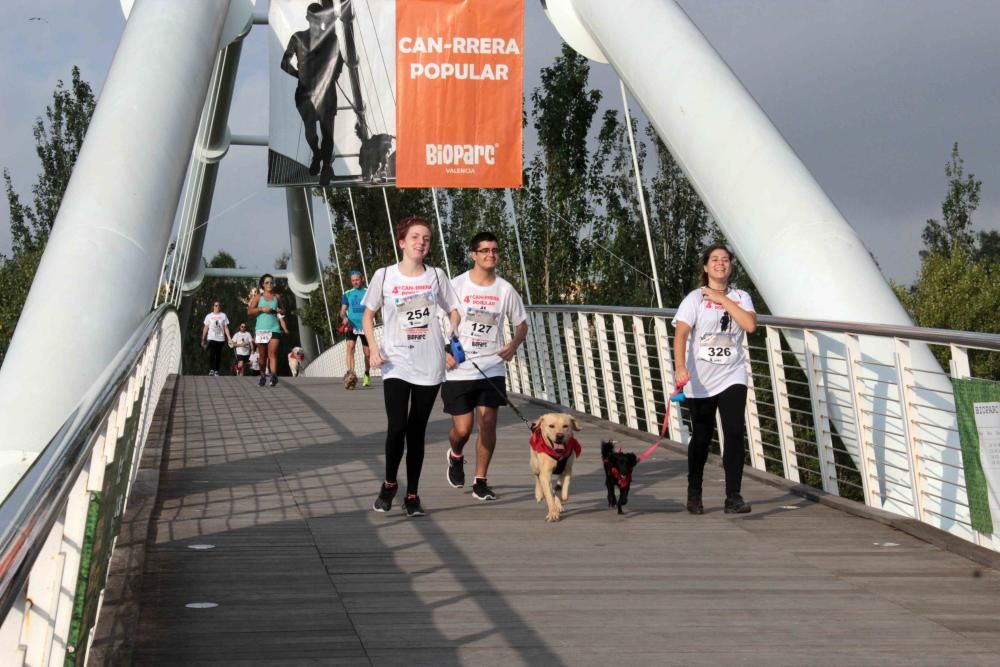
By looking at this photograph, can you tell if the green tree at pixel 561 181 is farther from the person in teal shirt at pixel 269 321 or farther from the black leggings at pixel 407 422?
the black leggings at pixel 407 422

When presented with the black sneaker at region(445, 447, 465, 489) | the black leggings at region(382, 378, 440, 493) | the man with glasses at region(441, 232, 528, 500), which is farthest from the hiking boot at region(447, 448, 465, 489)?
the black leggings at region(382, 378, 440, 493)

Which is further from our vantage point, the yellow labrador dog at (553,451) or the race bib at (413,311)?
the race bib at (413,311)

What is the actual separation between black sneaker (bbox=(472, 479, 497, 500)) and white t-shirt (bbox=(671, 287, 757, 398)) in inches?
51.1

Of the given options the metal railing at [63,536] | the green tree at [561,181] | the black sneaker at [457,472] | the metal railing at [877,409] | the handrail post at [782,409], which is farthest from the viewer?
the green tree at [561,181]

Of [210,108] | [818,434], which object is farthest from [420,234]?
[210,108]

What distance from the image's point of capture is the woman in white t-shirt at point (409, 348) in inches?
294

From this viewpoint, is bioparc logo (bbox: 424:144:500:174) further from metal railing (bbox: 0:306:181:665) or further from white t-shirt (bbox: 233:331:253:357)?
metal railing (bbox: 0:306:181:665)

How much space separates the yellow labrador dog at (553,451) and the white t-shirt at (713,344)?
2.51ft

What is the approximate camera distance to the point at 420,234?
294 inches

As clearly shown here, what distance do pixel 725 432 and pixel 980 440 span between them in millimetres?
1699

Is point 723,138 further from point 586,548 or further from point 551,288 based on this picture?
point 551,288

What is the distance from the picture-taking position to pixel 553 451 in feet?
24.1

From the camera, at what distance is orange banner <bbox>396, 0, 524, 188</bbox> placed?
16.5 metres

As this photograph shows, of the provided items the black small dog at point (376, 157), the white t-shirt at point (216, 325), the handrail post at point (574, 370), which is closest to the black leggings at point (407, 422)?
the handrail post at point (574, 370)
